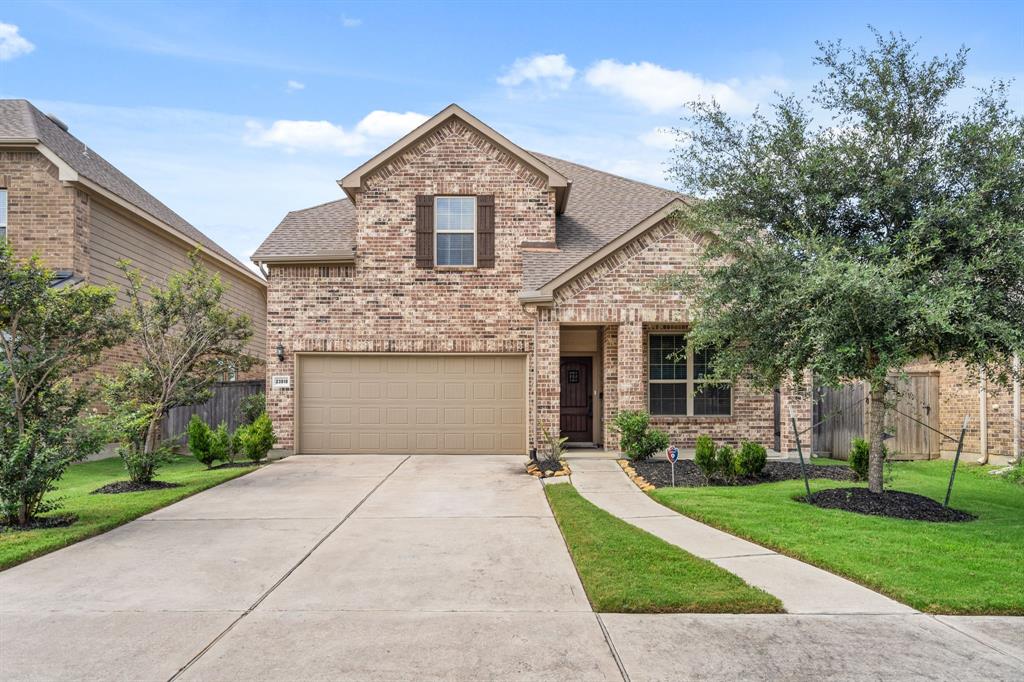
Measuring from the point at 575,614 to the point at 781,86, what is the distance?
25.7 ft

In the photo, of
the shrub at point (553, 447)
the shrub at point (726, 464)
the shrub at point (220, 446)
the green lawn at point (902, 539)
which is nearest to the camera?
the green lawn at point (902, 539)

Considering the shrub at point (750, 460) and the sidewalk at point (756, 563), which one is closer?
the sidewalk at point (756, 563)

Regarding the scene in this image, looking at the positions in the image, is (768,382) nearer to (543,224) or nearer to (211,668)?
(543,224)

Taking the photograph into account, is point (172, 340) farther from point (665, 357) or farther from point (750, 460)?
point (750, 460)

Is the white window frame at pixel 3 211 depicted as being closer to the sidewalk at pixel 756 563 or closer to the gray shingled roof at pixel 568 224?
the gray shingled roof at pixel 568 224

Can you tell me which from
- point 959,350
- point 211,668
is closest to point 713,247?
point 959,350

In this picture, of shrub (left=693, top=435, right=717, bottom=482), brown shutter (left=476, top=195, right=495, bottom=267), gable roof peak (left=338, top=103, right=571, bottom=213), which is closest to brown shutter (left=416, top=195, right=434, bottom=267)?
brown shutter (left=476, top=195, right=495, bottom=267)

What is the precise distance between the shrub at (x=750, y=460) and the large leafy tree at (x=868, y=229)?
1.86 meters

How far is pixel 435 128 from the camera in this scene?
1527 centimetres

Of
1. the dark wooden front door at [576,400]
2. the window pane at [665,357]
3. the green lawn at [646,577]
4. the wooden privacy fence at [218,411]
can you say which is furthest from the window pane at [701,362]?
the wooden privacy fence at [218,411]

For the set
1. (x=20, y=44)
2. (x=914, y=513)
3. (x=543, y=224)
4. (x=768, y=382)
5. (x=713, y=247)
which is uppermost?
(x=20, y=44)

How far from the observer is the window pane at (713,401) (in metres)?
14.4

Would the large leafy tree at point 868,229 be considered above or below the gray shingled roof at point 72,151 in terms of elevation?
below

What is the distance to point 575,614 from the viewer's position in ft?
16.3
